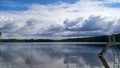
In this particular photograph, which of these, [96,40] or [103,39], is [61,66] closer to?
[103,39]

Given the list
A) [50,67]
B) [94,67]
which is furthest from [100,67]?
[50,67]

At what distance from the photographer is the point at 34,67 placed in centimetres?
2822

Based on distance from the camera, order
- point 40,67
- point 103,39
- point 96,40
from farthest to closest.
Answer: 1. point 96,40
2. point 103,39
3. point 40,67

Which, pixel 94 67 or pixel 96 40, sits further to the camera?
pixel 96 40

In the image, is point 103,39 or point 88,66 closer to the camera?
point 88,66

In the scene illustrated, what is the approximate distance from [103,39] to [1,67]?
3142 inches

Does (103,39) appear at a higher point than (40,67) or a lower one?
lower

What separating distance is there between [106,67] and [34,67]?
21.1 ft

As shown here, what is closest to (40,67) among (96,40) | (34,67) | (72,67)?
(34,67)

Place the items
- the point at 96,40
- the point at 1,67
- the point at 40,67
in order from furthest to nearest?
the point at 96,40 → the point at 40,67 → the point at 1,67

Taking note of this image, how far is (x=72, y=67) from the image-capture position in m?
28.5

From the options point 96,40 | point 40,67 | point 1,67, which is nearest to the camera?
point 1,67

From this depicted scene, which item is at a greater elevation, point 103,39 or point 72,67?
point 72,67

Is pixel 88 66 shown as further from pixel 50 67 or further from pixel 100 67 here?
pixel 50 67
